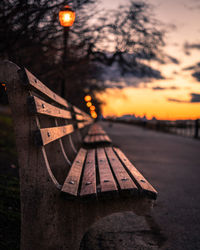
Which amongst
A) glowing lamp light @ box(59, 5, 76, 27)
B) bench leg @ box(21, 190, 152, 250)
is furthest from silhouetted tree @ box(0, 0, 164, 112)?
bench leg @ box(21, 190, 152, 250)

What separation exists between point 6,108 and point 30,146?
28258 mm

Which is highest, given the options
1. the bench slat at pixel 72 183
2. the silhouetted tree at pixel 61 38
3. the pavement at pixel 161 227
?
the silhouetted tree at pixel 61 38

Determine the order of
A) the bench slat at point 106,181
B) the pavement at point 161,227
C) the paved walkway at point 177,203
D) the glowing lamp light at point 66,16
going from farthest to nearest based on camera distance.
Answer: the glowing lamp light at point 66,16 < the paved walkway at point 177,203 < the pavement at point 161,227 < the bench slat at point 106,181

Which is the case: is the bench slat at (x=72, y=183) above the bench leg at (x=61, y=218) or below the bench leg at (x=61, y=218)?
above

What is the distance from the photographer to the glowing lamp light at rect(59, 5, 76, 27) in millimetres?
5884

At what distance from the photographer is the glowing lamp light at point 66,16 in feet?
19.3

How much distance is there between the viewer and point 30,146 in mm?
1956

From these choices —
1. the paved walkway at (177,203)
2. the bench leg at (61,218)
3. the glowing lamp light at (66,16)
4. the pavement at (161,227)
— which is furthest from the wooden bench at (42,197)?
the glowing lamp light at (66,16)

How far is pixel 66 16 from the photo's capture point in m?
6.28

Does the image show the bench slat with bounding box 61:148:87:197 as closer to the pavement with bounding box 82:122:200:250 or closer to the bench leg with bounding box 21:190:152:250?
the bench leg with bounding box 21:190:152:250

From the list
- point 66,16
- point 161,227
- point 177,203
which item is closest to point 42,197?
point 161,227

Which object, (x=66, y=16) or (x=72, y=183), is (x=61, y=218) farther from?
(x=66, y=16)

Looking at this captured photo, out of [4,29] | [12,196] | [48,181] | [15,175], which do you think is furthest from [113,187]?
[4,29]

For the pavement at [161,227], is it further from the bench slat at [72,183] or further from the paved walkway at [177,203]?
the bench slat at [72,183]
